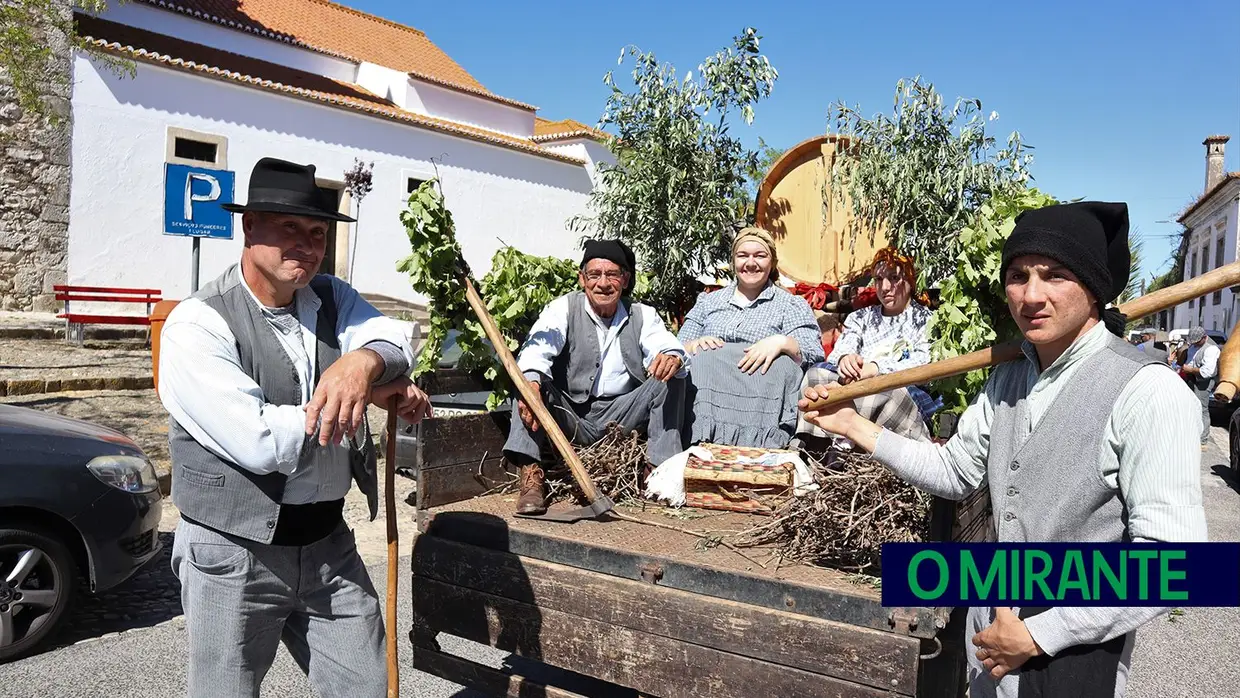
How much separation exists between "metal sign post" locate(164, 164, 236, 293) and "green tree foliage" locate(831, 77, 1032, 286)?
4.80 metres

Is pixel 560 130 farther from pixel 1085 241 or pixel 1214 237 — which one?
pixel 1085 241

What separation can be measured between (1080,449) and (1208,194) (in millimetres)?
30600

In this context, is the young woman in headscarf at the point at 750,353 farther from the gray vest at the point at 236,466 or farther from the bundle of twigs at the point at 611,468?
the gray vest at the point at 236,466

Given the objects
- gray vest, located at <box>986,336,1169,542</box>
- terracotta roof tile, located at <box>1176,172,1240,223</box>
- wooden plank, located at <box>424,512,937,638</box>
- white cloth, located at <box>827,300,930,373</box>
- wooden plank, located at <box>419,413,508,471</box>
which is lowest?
wooden plank, located at <box>424,512,937,638</box>

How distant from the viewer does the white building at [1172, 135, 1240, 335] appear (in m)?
26.0

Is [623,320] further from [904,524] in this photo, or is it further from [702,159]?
[702,159]

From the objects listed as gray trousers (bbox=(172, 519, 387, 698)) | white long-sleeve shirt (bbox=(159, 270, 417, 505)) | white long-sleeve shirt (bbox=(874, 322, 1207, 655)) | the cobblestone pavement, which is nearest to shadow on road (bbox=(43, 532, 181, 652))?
gray trousers (bbox=(172, 519, 387, 698))

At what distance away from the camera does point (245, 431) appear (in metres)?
2.25

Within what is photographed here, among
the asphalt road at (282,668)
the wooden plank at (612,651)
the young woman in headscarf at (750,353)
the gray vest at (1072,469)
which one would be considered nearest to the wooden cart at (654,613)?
the wooden plank at (612,651)

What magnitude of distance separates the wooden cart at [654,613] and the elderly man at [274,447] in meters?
0.59

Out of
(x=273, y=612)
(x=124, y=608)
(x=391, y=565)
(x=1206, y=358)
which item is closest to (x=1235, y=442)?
(x=1206, y=358)

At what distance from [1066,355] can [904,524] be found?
122 centimetres

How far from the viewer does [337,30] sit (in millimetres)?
25453

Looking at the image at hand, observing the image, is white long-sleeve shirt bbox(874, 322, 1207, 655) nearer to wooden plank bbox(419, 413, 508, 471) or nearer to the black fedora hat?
the black fedora hat
